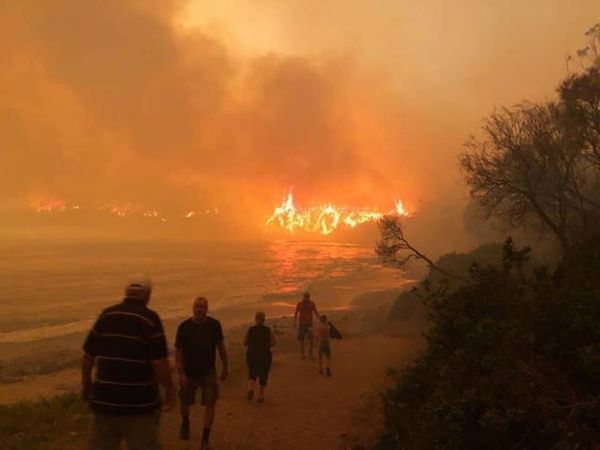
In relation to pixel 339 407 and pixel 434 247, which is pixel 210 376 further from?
pixel 434 247

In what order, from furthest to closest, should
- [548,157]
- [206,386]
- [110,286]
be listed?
1. [110,286]
2. [548,157]
3. [206,386]

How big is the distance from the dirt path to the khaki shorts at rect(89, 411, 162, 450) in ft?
10.8

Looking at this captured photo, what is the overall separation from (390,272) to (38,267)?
189ft

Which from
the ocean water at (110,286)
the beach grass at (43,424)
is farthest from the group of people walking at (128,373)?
the ocean water at (110,286)

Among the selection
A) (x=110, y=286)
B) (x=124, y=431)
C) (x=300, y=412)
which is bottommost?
(x=110, y=286)

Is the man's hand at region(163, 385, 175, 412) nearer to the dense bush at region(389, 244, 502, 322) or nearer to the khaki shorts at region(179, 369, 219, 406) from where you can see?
the khaki shorts at region(179, 369, 219, 406)

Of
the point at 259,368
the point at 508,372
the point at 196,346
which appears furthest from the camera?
the point at 259,368

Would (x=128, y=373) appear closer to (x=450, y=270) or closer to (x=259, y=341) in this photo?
Result: (x=259, y=341)

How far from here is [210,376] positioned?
6.90 m

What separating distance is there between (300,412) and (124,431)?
5922 mm

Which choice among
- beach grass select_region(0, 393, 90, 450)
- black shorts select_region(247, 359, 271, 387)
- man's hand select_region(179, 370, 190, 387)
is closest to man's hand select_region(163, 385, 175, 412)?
man's hand select_region(179, 370, 190, 387)

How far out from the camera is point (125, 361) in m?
4.16

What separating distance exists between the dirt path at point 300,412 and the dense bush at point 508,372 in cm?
112

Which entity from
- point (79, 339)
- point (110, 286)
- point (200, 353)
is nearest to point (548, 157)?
point (200, 353)
